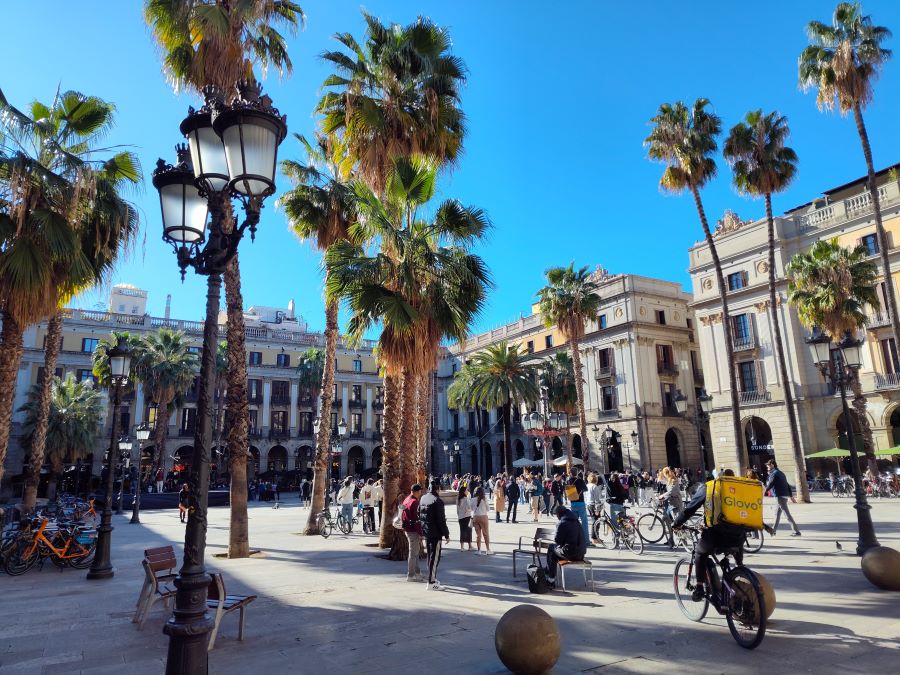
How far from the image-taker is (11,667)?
5.53m

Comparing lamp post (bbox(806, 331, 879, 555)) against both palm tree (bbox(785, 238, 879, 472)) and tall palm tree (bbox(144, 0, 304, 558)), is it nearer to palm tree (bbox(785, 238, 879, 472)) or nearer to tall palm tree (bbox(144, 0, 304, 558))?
tall palm tree (bbox(144, 0, 304, 558))

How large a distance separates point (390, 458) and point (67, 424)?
33.9m

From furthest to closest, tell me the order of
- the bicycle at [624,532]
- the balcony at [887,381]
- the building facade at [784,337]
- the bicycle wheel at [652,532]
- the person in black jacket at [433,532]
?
the building facade at [784,337], the balcony at [887,381], the bicycle wheel at [652,532], the bicycle at [624,532], the person in black jacket at [433,532]

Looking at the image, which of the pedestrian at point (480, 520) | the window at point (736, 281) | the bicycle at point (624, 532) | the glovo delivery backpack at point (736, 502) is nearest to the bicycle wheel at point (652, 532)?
the bicycle at point (624, 532)

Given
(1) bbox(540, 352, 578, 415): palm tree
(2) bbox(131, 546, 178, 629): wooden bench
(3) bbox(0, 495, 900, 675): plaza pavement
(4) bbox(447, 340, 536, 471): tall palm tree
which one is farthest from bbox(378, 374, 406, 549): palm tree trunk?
(1) bbox(540, 352, 578, 415): palm tree

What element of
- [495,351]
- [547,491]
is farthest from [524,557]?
[495,351]

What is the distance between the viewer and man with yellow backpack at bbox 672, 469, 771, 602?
18.5ft

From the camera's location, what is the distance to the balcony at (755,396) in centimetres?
3425

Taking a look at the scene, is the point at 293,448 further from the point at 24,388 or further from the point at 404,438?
the point at 404,438

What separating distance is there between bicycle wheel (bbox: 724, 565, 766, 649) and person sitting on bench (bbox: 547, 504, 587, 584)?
8.46ft

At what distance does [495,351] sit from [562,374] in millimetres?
5974

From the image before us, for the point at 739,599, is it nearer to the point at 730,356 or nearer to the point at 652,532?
the point at 652,532

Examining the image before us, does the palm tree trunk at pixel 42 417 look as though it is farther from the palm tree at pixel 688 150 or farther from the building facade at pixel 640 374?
the building facade at pixel 640 374

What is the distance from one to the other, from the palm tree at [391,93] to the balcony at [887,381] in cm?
2804
